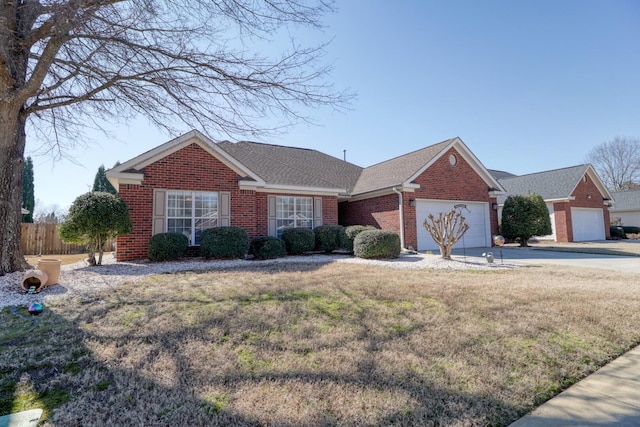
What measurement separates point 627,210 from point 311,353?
42.6 meters

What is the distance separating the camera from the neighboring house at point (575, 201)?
20.0m

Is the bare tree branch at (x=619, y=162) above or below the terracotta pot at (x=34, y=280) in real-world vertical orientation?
above

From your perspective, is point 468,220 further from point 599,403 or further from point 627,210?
point 627,210

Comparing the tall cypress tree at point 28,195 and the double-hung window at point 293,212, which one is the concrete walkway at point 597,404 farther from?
the tall cypress tree at point 28,195

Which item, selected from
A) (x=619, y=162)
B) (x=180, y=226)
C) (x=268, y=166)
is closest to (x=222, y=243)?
(x=180, y=226)

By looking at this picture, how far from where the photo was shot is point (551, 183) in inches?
861

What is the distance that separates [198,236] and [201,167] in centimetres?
255

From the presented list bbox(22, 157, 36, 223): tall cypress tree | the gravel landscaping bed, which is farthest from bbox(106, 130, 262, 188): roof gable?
bbox(22, 157, 36, 223): tall cypress tree

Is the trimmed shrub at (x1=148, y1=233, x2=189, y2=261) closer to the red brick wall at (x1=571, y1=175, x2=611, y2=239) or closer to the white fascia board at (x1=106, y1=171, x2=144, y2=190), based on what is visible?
the white fascia board at (x1=106, y1=171, x2=144, y2=190)

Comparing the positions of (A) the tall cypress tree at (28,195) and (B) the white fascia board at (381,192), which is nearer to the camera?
(B) the white fascia board at (381,192)

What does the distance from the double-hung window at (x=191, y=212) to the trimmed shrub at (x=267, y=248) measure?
1.79 metres

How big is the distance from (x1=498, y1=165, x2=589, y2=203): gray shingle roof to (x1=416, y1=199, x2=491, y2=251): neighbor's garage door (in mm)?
4900

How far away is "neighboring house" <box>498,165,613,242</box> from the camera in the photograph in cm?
1995

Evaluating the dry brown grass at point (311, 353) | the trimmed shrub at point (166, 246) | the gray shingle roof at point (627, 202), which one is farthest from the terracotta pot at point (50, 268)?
the gray shingle roof at point (627, 202)
